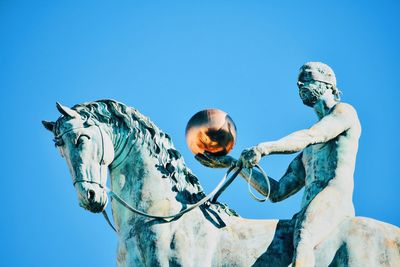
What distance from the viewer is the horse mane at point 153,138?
1441 cm

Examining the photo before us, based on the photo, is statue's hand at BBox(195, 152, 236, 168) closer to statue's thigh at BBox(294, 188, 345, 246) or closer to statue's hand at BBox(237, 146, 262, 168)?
statue's hand at BBox(237, 146, 262, 168)

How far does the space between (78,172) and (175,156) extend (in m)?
1.48

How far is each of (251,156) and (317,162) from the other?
1.41 meters

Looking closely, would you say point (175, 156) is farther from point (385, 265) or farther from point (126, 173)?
point (385, 265)

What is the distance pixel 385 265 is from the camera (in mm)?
13898

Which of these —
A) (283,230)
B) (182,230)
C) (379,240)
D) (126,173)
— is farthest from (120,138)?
(379,240)

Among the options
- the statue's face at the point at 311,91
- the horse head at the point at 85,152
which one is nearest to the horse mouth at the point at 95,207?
the horse head at the point at 85,152

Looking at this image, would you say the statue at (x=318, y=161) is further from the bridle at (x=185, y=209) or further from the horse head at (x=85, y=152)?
the horse head at (x=85, y=152)

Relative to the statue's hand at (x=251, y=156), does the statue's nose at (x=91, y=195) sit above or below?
below

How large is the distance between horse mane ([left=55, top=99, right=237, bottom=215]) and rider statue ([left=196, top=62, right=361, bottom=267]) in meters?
0.80

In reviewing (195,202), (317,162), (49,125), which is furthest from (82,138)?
(317,162)

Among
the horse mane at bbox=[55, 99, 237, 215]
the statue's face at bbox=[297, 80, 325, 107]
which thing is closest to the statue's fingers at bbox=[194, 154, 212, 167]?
the horse mane at bbox=[55, 99, 237, 215]

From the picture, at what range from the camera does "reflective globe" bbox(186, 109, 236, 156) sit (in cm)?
1500

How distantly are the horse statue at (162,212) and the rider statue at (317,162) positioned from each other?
0.24 m
